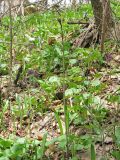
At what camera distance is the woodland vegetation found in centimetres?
243

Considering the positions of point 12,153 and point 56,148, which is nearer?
point 12,153

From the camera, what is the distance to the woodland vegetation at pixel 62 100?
2430 mm

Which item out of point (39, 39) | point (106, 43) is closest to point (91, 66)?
point (106, 43)

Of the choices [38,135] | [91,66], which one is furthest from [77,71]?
[38,135]

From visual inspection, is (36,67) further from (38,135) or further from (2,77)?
(38,135)

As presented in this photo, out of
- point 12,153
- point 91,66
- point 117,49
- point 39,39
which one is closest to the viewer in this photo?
point 12,153

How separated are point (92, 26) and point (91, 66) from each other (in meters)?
0.97

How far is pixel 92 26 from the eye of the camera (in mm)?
4895

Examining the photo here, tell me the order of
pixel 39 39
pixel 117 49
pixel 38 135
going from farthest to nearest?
pixel 39 39 < pixel 117 49 < pixel 38 135

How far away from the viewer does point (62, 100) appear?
342 centimetres

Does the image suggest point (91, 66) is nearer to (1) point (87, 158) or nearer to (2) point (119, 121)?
(2) point (119, 121)

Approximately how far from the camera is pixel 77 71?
372 cm

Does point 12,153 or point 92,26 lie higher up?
point 92,26

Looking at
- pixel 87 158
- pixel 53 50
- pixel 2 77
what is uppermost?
pixel 53 50
